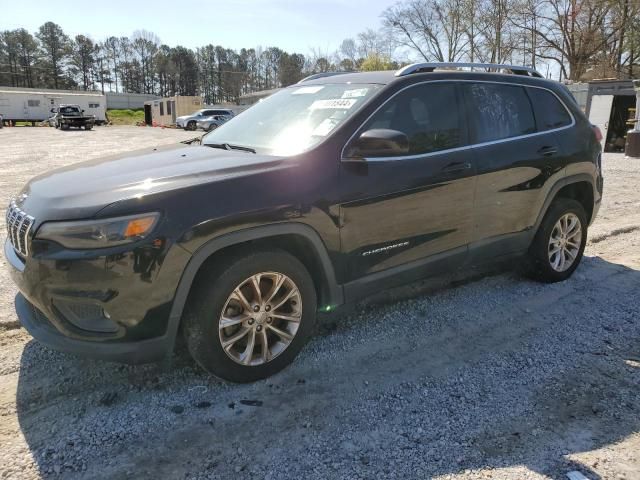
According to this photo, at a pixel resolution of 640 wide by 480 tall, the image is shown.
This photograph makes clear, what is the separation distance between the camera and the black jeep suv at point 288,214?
2484 mm

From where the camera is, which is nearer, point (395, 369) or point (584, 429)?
point (584, 429)

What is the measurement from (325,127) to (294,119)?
0.39 metres

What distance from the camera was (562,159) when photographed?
4.36 m

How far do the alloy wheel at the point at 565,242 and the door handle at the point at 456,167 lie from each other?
1363 mm

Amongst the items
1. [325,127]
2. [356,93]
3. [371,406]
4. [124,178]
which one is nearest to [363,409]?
[371,406]

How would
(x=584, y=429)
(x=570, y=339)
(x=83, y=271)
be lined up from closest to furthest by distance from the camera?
(x=83, y=271) → (x=584, y=429) → (x=570, y=339)

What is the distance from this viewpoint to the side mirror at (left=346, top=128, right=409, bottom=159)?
10.0ft

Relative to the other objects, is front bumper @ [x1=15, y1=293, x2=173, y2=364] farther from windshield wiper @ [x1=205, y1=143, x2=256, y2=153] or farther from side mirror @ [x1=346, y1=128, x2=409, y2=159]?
side mirror @ [x1=346, y1=128, x2=409, y2=159]

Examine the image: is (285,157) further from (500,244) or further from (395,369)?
(500,244)

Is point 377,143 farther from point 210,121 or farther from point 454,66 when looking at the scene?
point 210,121

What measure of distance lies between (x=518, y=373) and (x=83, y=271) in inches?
104

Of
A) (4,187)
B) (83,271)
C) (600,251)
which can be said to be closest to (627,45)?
(600,251)

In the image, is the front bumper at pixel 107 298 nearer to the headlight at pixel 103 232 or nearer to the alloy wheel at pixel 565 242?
the headlight at pixel 103 232

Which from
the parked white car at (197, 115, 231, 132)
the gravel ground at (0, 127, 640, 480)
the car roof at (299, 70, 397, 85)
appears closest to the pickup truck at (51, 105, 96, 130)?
the parked white car at (197, 115, 231, 132)
